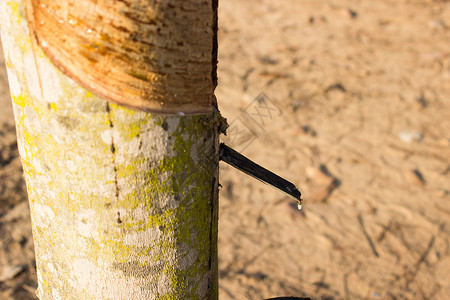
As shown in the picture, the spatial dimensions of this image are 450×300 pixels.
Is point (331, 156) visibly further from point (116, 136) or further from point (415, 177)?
point (116, 136)

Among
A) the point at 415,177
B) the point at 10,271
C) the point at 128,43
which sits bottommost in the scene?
the point at 10,271

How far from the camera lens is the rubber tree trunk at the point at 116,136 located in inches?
29.7

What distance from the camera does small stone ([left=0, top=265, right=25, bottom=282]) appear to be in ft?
9.30

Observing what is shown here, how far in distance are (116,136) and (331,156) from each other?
3211 millimetres

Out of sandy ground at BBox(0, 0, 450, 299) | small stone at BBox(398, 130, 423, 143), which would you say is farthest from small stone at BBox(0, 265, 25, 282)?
small stone at BBox(398, 130, 423, 143)

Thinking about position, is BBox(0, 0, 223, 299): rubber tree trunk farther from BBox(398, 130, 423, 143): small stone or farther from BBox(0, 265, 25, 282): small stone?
BBox(398, 130, 423, 143): small stone

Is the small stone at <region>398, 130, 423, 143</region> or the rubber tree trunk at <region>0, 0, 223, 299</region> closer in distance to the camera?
the rubber tree trunk at <region>0, 0, 223, 299</region>

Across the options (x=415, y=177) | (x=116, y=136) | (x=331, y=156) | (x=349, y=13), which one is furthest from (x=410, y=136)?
(x=116, y=136)

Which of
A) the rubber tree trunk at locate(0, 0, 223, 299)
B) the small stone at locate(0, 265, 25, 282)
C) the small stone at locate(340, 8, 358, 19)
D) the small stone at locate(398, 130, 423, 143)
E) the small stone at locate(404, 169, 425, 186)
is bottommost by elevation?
the small stone at locate(0, 265, 25, 282)

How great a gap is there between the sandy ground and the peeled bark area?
7.54ft

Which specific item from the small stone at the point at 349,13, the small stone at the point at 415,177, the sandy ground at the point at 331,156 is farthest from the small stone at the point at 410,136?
the small stone at the point at 349,13

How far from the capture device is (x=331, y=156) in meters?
3.81

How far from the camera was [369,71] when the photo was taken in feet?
15.5

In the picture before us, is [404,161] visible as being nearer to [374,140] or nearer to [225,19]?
[374,140]
